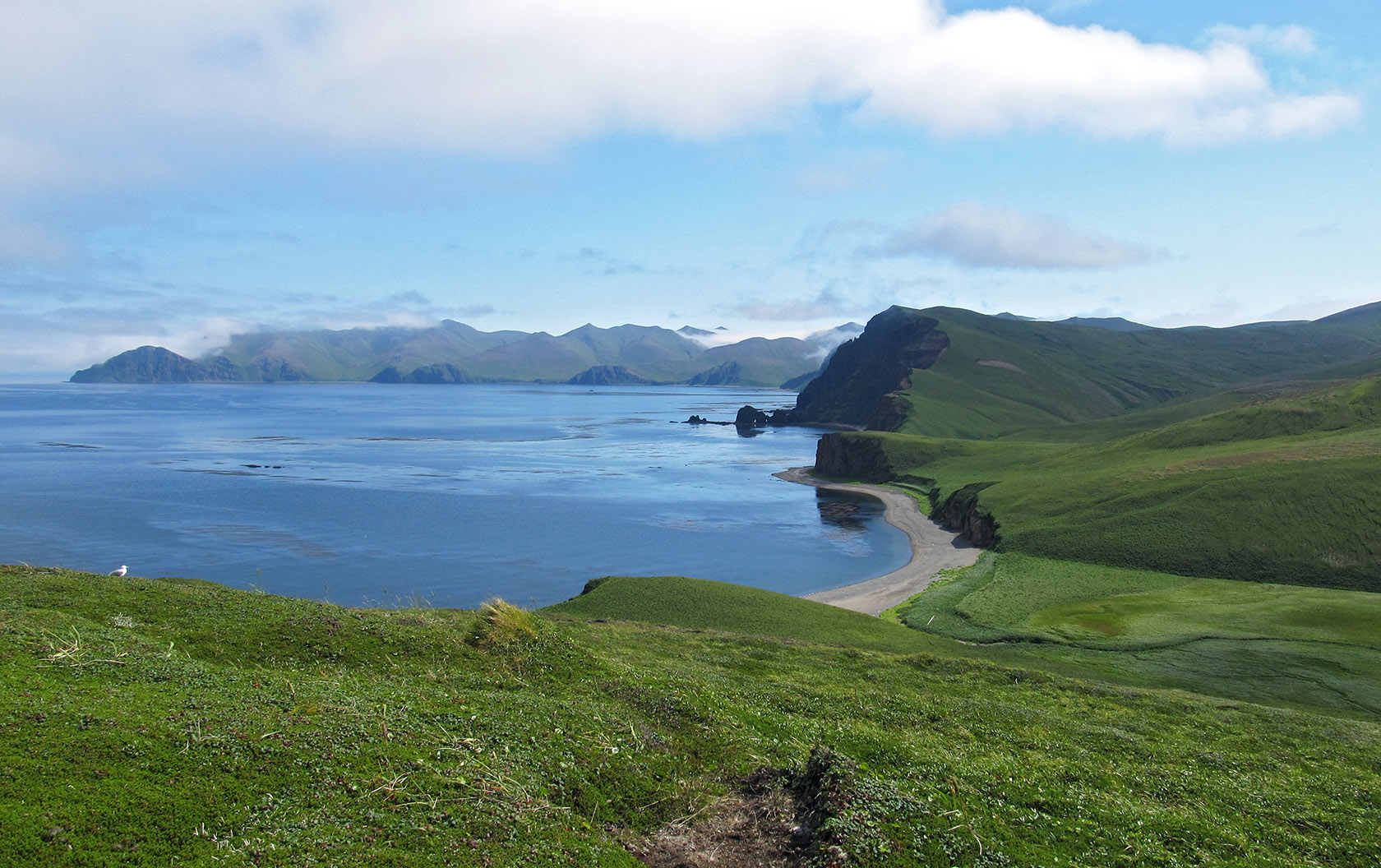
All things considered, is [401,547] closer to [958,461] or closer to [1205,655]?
[1205,655]

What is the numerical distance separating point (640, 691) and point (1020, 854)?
9.28m

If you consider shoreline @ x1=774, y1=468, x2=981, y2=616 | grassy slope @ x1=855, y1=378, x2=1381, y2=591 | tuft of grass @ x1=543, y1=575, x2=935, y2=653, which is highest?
grassy slope @ x1=855, y1=378, x2=1381, y2=591

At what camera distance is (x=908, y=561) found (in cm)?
8200

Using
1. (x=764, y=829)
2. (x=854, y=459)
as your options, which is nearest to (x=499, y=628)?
(x=764, y=829)

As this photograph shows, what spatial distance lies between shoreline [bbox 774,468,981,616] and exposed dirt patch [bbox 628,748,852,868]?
156ft

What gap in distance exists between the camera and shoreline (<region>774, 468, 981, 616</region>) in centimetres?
6525

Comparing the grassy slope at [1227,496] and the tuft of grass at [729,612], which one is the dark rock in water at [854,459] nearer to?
the grassy slope at [1227,496]

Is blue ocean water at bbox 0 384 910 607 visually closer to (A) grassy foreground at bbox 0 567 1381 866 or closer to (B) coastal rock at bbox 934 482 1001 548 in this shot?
(B) coastal rock at bbox 934 482 1001 548

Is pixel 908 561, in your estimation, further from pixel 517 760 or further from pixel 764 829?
pixel 517 760

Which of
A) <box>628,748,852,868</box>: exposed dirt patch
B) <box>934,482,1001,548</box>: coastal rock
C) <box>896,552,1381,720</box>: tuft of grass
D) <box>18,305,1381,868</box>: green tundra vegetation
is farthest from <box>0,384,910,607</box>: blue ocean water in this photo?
<box>628,748,852,868</box>: exposed dirt patch

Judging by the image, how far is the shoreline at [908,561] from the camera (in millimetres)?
65250

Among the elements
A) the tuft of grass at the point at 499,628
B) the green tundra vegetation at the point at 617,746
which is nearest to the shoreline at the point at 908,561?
the green tundra vegetation at the point at 617,746

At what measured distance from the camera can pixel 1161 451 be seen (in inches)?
4031

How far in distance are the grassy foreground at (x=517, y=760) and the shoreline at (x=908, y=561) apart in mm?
39485
